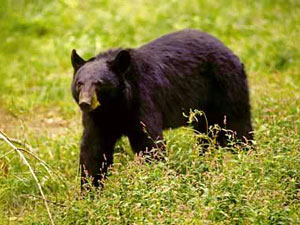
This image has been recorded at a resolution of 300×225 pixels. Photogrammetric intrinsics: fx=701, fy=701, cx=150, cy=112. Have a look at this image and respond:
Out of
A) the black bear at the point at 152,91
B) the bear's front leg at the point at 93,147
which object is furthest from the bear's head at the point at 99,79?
the bear's front leg at the point at 93,147

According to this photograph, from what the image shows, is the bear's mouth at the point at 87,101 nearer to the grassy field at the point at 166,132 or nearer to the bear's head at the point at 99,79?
the bear's head at the point at 99,79

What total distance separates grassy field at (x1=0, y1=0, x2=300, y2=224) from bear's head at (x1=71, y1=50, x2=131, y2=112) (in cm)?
60

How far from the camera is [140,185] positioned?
17.2 ft

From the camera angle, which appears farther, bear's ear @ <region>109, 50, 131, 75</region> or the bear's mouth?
bear's ear @ <region>109, 50, 131, 75</region>

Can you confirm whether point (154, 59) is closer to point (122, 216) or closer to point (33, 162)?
point (33, 162)

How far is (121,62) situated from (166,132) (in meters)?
1.41

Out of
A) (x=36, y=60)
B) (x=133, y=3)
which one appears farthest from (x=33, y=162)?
(x=133, y=3)

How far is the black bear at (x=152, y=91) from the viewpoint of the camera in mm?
6141

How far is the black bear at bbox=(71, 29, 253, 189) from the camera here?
6.14 metres

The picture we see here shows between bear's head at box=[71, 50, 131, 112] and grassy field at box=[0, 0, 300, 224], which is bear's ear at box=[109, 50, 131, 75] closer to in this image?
bear's head at box=[71, 50, 131, 112]

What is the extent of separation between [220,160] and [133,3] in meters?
7.97

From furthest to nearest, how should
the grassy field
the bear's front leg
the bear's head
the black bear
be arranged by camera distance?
1. the bear's front leg
2. the black bear
3. the bear's head
4. the grassy field

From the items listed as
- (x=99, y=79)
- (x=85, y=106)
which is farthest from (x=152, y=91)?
(x=85, y=106)

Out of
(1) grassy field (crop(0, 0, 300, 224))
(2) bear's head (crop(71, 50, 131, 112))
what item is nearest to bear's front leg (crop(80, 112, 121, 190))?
(1) grassy field (crop(0, 0, 300, 224))
